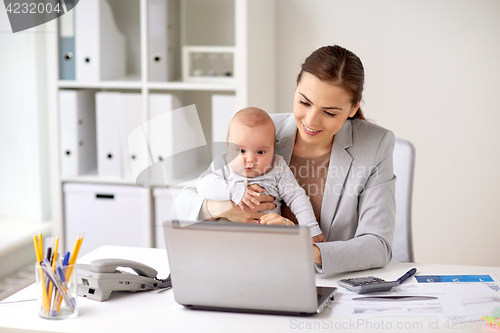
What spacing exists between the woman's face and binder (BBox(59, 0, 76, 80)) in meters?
1.32

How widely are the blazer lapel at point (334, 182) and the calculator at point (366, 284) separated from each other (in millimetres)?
312

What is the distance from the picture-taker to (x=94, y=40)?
2297 mm

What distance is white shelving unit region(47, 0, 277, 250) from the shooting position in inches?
86.4

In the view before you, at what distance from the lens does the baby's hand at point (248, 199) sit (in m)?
1.34

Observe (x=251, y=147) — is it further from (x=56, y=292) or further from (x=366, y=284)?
(x=56, y=292)

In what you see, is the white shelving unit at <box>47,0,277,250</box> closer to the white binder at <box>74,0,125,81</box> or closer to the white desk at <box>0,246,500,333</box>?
the white binder at <box>74,0,125,81</box>

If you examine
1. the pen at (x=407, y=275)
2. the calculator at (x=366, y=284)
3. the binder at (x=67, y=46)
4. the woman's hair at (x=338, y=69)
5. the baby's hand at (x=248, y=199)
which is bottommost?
the pen at (x=407, y=275)

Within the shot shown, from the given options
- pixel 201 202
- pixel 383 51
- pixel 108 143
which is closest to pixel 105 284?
pixel 201 202

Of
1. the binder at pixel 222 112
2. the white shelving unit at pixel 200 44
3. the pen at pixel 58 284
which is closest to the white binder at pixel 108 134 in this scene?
the white shelving unit at pixel 200 44

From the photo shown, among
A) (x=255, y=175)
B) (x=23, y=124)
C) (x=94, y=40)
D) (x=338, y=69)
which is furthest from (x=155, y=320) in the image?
(x=23, y=124)

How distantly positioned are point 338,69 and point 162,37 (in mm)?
1089

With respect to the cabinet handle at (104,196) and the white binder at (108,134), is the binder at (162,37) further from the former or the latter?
the cabinet handle at (104,196)

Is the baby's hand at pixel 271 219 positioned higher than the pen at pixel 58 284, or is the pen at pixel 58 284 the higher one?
the baby's hand at pixel 271 219

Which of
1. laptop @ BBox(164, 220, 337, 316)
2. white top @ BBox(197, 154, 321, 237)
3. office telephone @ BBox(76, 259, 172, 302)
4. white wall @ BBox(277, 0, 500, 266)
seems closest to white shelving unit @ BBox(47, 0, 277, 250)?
white wall @ BBox(277, 0, 500, 266)
